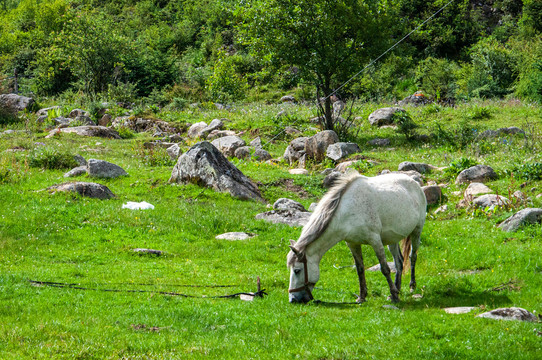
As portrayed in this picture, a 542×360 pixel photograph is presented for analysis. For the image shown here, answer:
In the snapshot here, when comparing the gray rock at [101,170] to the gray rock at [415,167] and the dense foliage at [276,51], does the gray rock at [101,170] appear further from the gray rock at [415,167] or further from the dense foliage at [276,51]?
the dense foliage at [276,51]

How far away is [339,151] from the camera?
80.0 ft

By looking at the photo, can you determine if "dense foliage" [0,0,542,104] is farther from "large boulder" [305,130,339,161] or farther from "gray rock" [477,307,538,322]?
"gray rock" [477,307,538,322]

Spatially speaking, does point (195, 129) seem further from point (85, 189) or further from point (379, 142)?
point (85, 189)

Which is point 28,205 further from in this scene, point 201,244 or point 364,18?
point 364,18

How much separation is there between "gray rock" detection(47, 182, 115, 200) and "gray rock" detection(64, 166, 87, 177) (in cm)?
272

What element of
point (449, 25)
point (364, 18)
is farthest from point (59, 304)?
point (449, 25)

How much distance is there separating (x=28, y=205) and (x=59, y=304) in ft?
27.1

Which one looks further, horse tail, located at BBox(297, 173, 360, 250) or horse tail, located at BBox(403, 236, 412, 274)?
horse tail, located at BBox(403, 236, 412, 274)

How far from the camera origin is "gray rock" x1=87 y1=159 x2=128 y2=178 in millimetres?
20750

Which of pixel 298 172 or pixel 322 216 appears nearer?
pixel 322 216

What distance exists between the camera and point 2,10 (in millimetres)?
96375

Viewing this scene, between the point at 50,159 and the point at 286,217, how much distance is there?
11.7m

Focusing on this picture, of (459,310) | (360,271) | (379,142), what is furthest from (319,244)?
(379,142)

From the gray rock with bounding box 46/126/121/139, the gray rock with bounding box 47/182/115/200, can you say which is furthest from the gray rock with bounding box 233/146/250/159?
the gray rock with bounding box 47/182/115/200
